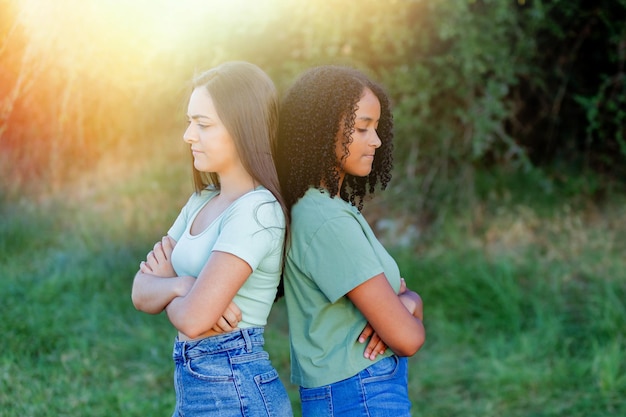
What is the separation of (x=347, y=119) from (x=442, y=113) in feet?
12.2

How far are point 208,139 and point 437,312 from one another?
301 centimetres

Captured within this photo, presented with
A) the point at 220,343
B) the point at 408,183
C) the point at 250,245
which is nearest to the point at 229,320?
the point at 220,343

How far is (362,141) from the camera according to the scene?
2.10 m

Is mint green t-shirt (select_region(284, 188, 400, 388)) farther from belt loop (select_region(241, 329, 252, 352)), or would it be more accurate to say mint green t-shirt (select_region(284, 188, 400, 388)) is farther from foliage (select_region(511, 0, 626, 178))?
foliage (select_region(511, 0, 626, 178))

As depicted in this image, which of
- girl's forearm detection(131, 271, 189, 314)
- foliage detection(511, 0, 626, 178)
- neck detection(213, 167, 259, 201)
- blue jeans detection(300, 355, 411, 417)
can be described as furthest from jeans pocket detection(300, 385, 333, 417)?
foliage detection(511, 0, 626, 178)

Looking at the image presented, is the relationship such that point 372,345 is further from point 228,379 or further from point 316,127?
point 316,127

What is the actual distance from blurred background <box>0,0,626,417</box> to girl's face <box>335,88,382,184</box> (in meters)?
2.08

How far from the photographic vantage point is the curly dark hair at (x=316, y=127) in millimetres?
2074

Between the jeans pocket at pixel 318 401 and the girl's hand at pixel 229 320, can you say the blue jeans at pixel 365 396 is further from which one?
the girl's hand at pixel 229 320

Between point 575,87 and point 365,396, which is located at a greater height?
point 575,87

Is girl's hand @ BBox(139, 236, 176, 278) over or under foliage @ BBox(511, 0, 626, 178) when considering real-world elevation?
under

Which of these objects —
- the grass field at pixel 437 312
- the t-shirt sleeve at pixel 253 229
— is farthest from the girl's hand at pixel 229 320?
the grass field at pixel 437 312

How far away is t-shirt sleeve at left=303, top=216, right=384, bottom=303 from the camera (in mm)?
1915

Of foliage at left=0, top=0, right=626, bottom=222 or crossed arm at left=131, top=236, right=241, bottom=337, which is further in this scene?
foliage at left=0, top=0, right=626, bottom=222
